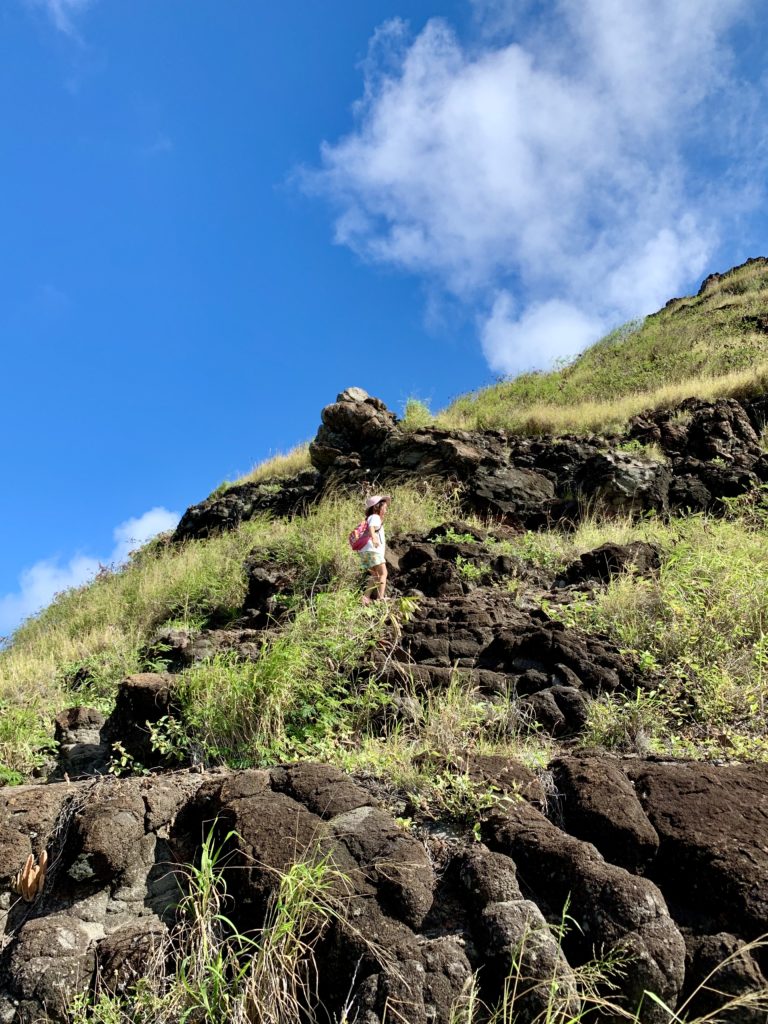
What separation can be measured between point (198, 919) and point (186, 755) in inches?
77.1

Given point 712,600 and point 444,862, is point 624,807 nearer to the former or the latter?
point 444,862

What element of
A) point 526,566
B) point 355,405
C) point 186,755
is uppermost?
point 355,405

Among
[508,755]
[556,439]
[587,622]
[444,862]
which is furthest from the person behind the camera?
[556,439]

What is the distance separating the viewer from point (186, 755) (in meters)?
4.87

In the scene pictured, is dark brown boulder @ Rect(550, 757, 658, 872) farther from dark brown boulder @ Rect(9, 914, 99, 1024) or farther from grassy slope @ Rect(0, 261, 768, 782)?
dark brown boulder @ Rect(9, 914, 99, 1024)

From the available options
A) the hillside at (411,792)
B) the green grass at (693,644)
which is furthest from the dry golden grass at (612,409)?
the green grass at (693,644)

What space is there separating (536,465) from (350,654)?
27.8 feet

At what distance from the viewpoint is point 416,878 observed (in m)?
3.07

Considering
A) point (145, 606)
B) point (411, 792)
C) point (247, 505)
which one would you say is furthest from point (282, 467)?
point (411, 792)

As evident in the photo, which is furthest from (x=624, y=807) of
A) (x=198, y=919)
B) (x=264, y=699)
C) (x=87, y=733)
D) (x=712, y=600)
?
(x=87, y=733)

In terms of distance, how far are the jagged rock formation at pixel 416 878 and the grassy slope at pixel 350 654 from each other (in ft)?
1.71

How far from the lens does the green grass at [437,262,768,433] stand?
16.2m

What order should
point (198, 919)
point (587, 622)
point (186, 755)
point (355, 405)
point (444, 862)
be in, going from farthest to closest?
1. point (355, 405)
2. point (587, 622)
3. point (186, 755)
4. point (444, 862)
5. point (198, 919)

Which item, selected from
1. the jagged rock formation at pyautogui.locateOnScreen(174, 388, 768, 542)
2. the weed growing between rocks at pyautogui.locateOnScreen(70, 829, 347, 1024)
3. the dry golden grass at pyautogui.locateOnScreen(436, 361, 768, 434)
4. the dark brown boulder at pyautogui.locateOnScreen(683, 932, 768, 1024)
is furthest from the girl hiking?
the dry golden grass at pyautogui.locateOnScreen(436, 361, 768, 434)
